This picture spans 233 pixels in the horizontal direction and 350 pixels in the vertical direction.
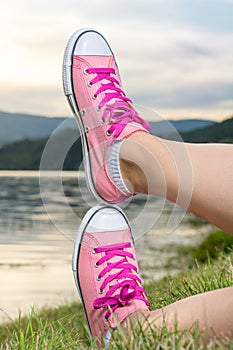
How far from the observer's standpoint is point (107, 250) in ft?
7.43

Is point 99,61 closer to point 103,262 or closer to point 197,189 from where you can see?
point 103,262

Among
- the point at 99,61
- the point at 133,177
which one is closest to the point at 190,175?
the point at 133,177

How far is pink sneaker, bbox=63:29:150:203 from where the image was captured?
2203 mm

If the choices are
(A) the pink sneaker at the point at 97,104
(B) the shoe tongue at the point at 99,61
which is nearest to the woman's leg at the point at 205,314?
(A) the pink sneaker at the point at 97,104

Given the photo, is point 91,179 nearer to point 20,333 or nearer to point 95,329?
point 95,329

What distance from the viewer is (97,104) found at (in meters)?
2.45

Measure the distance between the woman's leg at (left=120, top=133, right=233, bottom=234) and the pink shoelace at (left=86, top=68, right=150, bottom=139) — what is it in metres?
0.21

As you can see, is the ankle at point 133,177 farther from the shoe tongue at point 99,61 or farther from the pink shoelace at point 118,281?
the shoe tongue at point 99,61

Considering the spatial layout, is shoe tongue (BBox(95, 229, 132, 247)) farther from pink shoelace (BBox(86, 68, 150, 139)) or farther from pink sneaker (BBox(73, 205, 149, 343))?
pink shoelace (BBox(86, 68, 150, 139))

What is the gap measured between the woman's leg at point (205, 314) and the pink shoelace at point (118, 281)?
0.30 meters

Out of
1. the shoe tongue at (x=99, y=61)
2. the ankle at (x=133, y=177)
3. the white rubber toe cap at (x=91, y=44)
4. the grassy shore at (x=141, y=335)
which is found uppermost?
the white rubber toe cap at (x=91, y=44)

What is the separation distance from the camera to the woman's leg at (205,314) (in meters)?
1.64

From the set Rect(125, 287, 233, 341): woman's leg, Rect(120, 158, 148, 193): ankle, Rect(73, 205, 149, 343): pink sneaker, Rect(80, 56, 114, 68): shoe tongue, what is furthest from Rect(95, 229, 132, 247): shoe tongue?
Rect(80, 56, 114, 68): shoe tongue

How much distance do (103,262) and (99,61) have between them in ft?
→ 2.83
